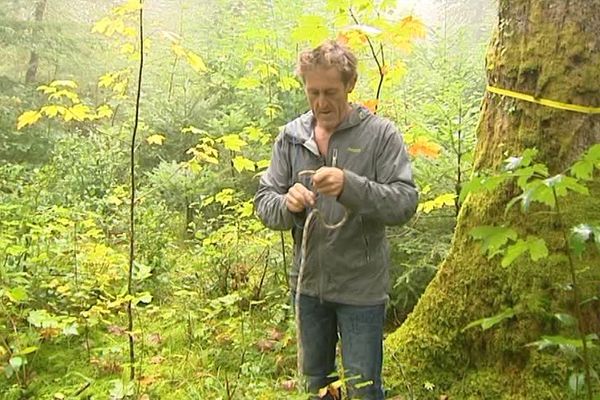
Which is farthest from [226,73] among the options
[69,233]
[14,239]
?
→ [14,239]

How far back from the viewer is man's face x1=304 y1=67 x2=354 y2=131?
7.27 feet

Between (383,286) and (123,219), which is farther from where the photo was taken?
(123,219)

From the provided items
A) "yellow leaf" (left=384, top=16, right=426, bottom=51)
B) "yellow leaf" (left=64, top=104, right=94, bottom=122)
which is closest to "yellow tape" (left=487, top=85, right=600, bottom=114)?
"yellow leaf" (left=384, top=16, right=426, bottom=51)

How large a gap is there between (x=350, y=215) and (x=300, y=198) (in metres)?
0.23

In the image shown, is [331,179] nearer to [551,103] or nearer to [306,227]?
[306,227]

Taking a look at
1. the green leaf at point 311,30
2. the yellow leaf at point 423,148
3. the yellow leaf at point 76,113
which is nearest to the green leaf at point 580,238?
the yellow leaf at point 423,148

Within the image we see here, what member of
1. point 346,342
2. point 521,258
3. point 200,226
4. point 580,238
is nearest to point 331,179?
point 346,342

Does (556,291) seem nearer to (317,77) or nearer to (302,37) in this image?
(317,77)

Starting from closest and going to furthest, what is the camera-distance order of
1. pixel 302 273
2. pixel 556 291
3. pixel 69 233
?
pixel 302 273
pixel 556 291
pixel 69 233

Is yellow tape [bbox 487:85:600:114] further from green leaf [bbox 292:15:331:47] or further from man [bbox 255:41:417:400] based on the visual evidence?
green leaf [bbox 292:15:331:47]

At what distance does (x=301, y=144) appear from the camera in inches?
93.7

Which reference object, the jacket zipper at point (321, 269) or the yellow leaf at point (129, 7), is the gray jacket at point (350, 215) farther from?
the yellow leaf at point (129, 7)

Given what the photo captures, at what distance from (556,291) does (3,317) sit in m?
3.13

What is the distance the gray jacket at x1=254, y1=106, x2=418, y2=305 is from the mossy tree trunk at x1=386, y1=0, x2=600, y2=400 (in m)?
0.68
